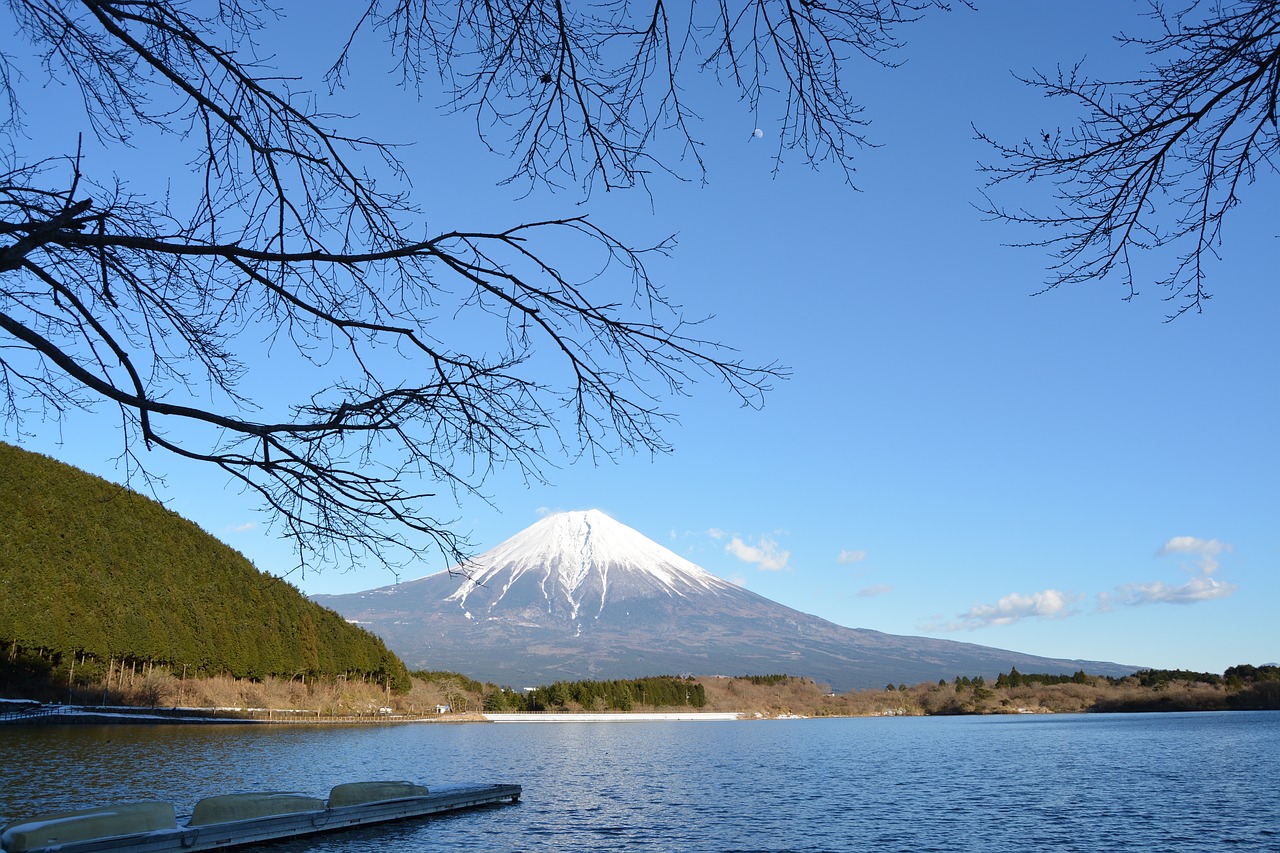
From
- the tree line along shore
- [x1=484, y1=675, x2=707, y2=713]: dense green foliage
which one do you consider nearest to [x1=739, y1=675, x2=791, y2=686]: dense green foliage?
the tree line along shore

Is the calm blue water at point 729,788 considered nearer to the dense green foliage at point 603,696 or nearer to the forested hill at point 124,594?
the forested hill at point 124,594

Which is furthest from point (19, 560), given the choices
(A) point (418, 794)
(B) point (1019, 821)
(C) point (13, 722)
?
(B) point (1019, 821)

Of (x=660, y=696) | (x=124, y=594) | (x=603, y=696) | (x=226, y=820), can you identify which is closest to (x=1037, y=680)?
(x=660, y=696)

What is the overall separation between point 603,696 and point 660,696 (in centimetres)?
944

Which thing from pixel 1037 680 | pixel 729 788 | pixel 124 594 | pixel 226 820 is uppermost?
pixel 124 594

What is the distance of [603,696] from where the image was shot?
130m

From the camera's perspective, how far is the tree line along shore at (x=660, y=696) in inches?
2544

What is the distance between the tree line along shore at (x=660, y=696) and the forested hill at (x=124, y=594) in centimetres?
184

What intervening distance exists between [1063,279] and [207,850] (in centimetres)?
1690

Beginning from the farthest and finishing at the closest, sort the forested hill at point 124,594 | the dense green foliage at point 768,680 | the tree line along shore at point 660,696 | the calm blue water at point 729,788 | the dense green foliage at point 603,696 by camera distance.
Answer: the dense green foliage at point 768,680 → the dense green foliage at point 603,696 → the tree line along shore at point 660,696 → the forested hill at point 124,594 → the calm blue water at point 729,788

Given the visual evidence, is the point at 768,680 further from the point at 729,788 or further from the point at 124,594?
the point at 729,788

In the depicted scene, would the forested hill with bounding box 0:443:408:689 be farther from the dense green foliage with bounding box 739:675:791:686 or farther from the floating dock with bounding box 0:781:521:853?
the dense green foliage with bounding box 739:675:791:686

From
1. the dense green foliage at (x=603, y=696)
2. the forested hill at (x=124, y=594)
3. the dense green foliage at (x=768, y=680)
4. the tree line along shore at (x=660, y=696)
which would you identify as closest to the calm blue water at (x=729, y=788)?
the forested hill at (x=124, y=594)

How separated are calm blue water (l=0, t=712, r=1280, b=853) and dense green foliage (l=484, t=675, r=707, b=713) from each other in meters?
76.4
